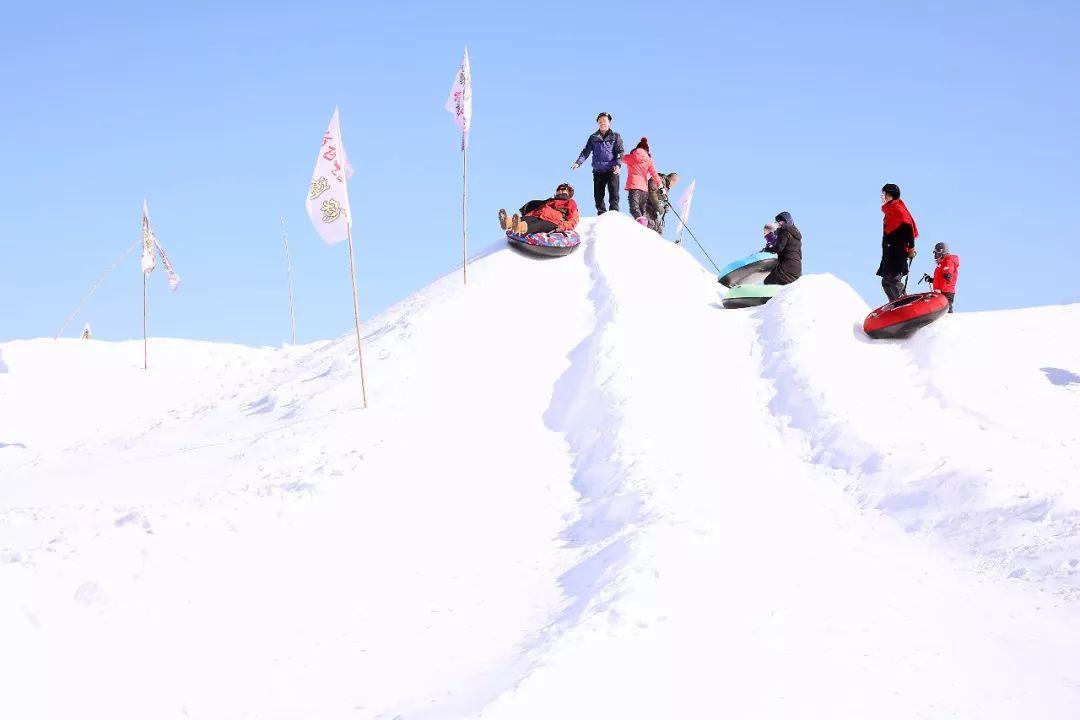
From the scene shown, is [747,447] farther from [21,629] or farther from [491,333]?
[21,629]

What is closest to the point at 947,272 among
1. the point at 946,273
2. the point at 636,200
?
the point at 946,273

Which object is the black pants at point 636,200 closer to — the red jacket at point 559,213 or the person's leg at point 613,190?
the person's leg at point 613,190

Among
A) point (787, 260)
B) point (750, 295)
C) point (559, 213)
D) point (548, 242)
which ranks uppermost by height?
point (559, 213)

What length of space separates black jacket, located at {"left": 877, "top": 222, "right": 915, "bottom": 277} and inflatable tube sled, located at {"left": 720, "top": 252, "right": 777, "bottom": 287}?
6.95 ft

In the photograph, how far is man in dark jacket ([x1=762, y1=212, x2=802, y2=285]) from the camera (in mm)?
13914

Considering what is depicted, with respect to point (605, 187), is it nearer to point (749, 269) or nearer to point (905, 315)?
point (749, 269)

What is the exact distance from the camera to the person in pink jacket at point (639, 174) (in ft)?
55.1

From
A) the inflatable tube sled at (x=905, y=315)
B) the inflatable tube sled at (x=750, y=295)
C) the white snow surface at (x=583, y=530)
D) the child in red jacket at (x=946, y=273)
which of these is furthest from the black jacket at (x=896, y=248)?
the child in red jacket at (x=946, y=273)

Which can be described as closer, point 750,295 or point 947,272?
point 750,295

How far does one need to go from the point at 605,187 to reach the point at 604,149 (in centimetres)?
102

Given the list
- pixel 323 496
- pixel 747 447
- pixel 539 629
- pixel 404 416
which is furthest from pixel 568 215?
pixel 539 629

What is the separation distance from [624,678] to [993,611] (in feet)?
8.15

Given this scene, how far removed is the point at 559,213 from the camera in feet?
50.9

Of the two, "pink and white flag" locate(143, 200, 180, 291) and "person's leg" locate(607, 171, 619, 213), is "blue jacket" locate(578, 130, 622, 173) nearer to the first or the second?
"person's leg" locate(607, 171, 619, 213)
